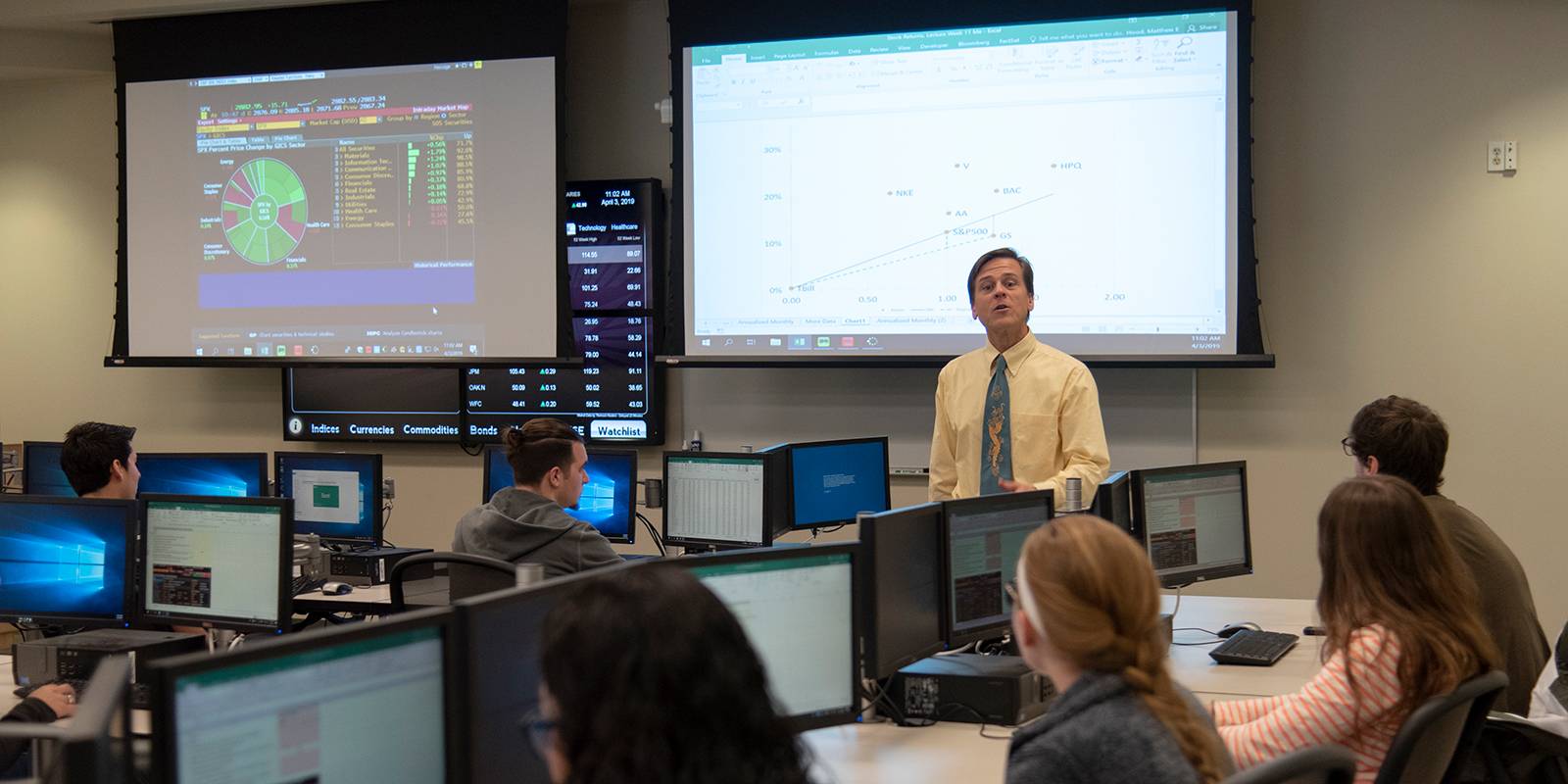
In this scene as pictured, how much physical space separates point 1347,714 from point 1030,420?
1688 millimetres

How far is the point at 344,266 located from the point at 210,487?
1766 mm

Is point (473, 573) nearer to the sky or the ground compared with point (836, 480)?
nearer to the ground

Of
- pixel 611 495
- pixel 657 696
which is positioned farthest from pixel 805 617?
pixel 611 495

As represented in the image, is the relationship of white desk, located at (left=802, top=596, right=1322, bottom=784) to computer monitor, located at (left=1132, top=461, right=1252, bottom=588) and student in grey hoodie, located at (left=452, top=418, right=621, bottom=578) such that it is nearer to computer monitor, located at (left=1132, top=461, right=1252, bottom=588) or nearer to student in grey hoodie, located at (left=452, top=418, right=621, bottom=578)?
computer monitor, located at (left=1132, top=461, right=1252, bottom=588)

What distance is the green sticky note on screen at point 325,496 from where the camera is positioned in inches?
182

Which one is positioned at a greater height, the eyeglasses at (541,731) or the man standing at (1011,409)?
the man standing at (1011,409)

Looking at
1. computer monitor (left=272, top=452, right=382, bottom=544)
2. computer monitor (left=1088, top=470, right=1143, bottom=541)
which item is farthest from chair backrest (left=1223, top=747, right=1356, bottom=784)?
computer monitor (left=272, top=452, right=382, bottom=544)

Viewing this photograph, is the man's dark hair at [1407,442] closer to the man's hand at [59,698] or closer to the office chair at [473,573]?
the office chair at [473,573]

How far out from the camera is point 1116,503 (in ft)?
11.0

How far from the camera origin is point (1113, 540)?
162 cm

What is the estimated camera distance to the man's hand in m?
2.61

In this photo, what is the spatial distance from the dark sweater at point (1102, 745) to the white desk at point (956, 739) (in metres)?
0.30

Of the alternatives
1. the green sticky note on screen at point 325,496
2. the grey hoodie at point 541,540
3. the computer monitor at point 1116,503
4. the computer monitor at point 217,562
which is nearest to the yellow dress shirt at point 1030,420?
the computer monitor at point 1116,503

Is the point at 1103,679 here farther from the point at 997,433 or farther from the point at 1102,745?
the point at 997,433
